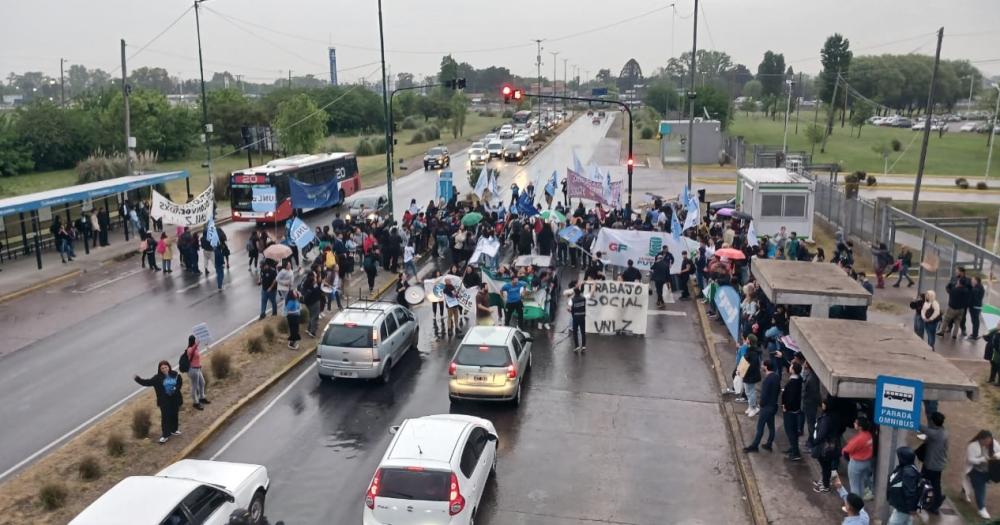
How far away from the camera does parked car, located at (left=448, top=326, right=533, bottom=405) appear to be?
1566 centimetres

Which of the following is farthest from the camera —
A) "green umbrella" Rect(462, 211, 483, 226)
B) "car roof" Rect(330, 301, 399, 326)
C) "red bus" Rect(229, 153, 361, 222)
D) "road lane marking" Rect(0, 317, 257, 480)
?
"red bus" Rect(229, 153, 361, 222)

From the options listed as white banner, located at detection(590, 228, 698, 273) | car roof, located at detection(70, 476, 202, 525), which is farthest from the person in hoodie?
white banner, located at detection(590, 228, 698, 273)

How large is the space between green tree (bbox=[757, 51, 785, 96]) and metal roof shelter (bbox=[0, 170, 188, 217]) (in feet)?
553

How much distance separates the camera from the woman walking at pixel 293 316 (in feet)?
64.6

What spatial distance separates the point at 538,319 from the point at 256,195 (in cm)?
1354

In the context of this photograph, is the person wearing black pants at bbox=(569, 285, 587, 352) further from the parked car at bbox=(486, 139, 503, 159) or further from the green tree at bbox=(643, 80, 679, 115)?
the green tree at bbox=(643, 80, 679, 115)

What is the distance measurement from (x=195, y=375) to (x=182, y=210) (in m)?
15.4

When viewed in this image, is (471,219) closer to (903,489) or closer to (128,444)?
(128,444)

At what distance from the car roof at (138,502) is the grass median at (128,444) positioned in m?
2.88

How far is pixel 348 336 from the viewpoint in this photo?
17.2 m

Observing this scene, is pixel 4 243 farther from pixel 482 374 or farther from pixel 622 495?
pixel 622 495

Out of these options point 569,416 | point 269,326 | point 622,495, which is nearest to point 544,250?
point 269,326

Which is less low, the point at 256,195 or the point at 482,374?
the point at 256,195

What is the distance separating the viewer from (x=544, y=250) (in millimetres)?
28172
